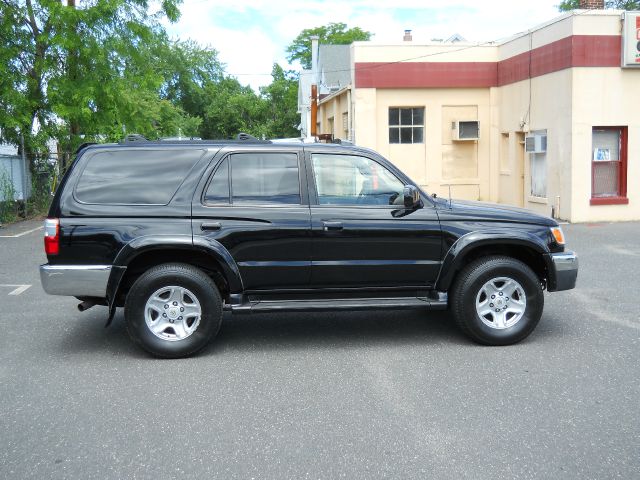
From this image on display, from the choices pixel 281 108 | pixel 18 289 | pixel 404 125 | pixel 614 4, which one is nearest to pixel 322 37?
pixel 281 108

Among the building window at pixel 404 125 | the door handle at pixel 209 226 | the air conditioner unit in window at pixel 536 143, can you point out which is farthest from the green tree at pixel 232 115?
the door handle at pixel 209 226

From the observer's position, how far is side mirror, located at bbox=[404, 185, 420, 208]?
22.2ft

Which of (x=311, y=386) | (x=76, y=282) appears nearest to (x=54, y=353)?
(x=76, y=282)

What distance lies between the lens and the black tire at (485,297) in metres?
6.92

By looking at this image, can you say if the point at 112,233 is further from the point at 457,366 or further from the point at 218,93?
the point at 218,93

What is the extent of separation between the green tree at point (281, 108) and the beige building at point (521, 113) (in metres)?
35.8

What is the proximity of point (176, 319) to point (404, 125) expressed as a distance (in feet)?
59.6

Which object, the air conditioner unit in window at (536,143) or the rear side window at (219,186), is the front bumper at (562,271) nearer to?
the rear side window at (219,186)

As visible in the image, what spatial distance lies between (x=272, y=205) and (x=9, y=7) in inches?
647

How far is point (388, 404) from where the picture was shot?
5422 millimetres

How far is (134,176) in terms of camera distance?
683cm

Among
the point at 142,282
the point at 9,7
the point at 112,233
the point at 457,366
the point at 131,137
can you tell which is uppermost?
the point at 9,7

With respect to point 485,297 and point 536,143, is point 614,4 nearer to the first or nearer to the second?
point 536,143

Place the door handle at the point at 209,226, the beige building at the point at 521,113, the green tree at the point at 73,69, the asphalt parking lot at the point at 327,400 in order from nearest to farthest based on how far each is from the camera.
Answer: the asphalt parking lot at the point at 327,400 → the door handle at the point at 209,226 → the beige building at the point at 521,113 → the green tree at the point at 73,69
